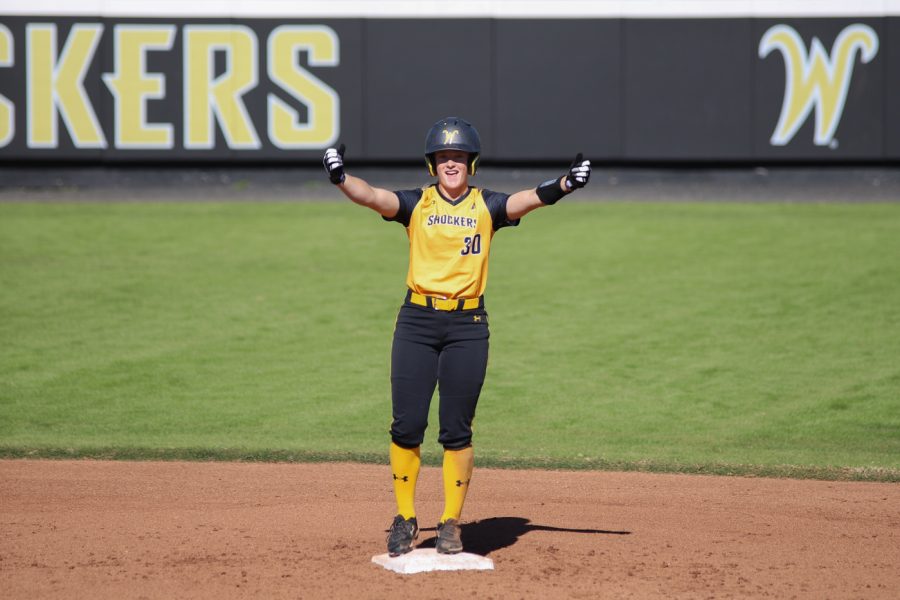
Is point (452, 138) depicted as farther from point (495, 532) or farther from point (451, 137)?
point (495, 532)

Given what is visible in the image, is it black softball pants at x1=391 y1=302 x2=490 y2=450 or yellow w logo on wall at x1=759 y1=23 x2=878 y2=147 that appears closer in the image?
black softball pants at x1=391 y1=302 x2=490 y2=450

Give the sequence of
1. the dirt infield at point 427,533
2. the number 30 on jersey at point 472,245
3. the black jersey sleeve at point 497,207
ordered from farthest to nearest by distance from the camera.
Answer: the black jersey sleeve at point 497,207 → the number 30 on jersey at point 472,245 → the dirt infield at point 427,533

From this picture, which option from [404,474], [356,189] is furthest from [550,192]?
[404,474]

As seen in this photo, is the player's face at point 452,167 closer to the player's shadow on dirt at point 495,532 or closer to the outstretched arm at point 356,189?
the outstretched arm at point 356,189

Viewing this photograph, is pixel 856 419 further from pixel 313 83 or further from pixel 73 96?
pixel 73 96

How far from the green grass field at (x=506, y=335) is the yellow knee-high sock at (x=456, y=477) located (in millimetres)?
2816

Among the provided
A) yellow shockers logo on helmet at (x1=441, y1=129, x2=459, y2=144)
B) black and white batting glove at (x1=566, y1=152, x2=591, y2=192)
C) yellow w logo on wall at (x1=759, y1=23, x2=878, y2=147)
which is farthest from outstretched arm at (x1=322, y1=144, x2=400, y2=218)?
yellow w logo on wall at (x1=759, y1=23, x2=878, y2=147)

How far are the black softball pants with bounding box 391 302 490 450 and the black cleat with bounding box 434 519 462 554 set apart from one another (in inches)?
18.0

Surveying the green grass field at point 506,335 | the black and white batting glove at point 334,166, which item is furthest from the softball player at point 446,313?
the green grass field at point 506,335

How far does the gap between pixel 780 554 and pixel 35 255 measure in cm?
1293

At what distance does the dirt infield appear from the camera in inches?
242

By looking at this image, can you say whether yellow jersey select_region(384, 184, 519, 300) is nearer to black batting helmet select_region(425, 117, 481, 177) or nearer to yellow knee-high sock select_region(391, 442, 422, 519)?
black batting helmet select_region(425, 117, 481, 177)

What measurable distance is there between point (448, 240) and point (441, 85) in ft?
48.1

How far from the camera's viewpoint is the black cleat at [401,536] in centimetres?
648
